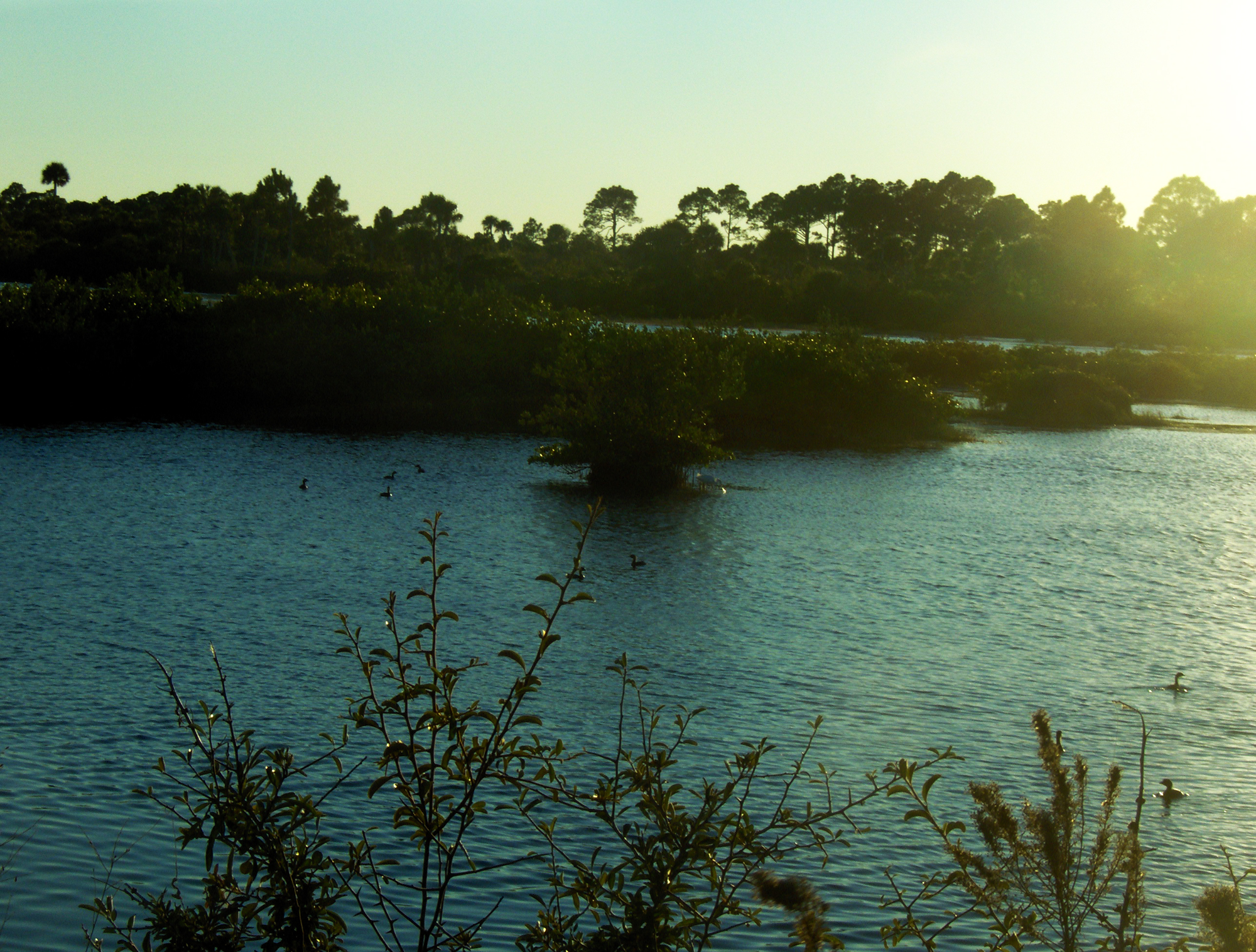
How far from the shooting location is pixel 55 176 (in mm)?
103000

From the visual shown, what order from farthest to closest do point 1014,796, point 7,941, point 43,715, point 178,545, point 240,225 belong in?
point 240,225 < point 178,545 < point 43,715 < point 1014,796 < point 7,941

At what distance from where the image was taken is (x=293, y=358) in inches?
1646

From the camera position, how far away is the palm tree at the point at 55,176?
103 m

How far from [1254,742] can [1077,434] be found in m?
31.9

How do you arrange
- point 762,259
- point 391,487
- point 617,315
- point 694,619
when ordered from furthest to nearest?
point 762,259
point 617,315
point 391,487
point 694,619

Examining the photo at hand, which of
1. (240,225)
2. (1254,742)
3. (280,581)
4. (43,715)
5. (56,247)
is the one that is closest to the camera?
(43,715)

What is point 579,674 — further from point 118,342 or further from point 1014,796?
point 118,342

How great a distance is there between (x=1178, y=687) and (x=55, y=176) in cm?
10971

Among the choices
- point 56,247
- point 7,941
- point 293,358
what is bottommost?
point 7,941

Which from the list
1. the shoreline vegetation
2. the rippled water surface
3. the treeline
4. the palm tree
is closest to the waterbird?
the rippled water surface

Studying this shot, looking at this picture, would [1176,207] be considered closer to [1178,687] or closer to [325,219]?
[325,219]

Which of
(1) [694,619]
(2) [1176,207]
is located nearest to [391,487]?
(1) [694,619]

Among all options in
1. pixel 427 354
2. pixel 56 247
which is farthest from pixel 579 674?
pixel 56 247

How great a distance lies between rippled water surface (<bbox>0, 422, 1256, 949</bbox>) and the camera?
821 centimetres
